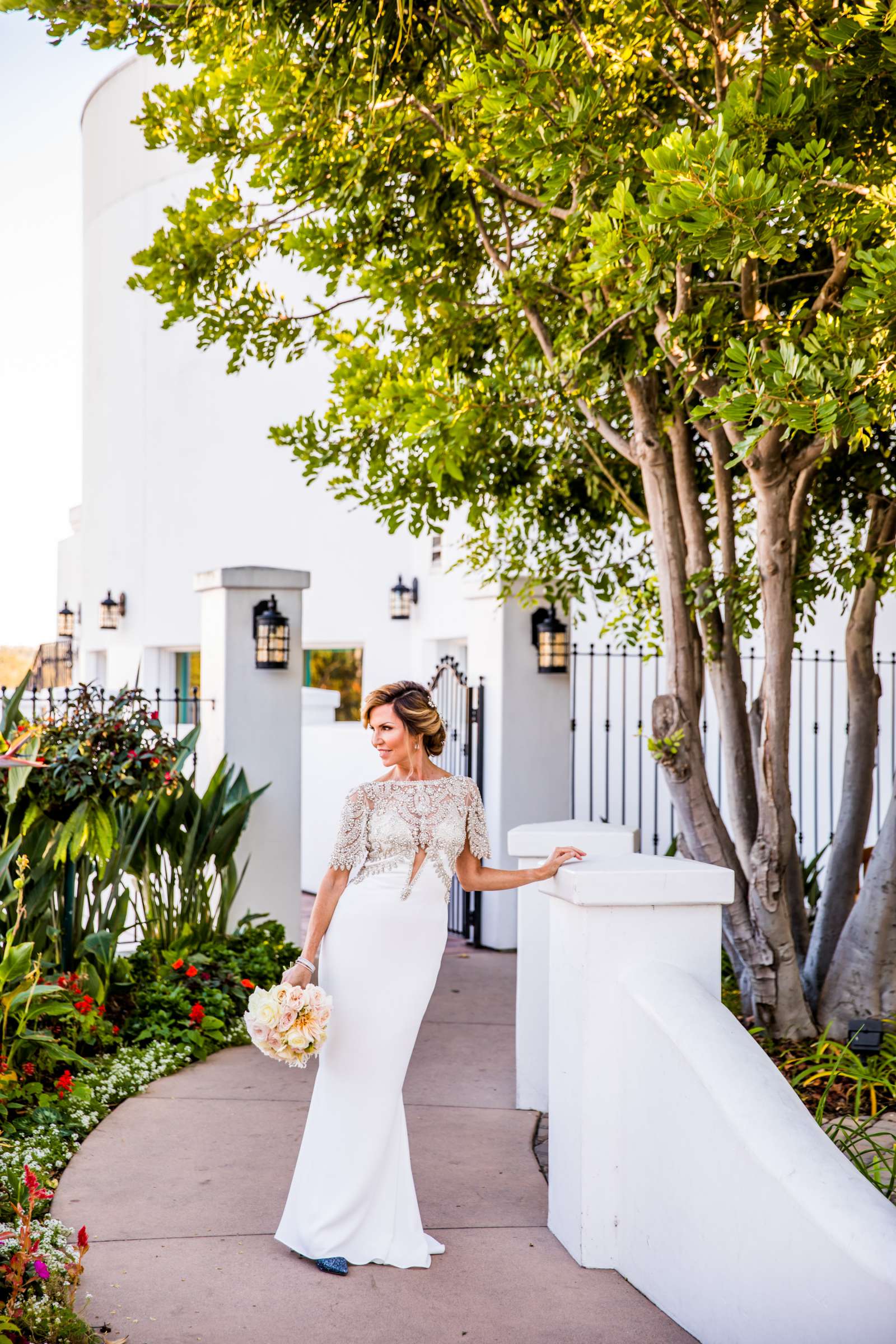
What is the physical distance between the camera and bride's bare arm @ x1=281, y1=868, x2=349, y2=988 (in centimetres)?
321

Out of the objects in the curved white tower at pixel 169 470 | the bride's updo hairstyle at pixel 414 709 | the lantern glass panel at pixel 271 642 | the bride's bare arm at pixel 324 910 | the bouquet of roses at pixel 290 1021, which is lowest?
the bouquet of roses at pixel 290 1021

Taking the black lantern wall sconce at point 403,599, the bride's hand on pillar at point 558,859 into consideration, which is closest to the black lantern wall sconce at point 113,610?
the black lantern wall sconce at point 403,599

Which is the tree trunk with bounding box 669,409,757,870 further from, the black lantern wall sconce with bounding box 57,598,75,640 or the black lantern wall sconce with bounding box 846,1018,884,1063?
the black lantern wall sconce with bounding box 57,598,75,640

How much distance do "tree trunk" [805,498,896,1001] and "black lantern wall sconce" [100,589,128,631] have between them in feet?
40.8

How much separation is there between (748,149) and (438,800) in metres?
2.22

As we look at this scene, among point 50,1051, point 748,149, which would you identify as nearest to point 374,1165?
point 50,1051

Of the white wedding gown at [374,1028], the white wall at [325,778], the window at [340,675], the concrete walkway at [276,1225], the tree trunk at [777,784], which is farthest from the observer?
the window at [340,675]

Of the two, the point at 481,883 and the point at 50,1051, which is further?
the point at 50,1051

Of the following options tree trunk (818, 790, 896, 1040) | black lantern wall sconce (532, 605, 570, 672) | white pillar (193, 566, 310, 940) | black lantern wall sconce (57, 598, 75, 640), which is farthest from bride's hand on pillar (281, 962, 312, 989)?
black lantern wall sconce (57, 598, 75, 640)

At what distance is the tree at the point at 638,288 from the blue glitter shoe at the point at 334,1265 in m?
2.40

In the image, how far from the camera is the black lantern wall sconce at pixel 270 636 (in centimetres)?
665

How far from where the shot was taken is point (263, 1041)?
3.03 meters

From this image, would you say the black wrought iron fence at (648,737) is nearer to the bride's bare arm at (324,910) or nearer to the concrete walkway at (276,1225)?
the concrete walkway at (276,1225)

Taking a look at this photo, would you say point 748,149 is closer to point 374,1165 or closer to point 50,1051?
point 374,1165
